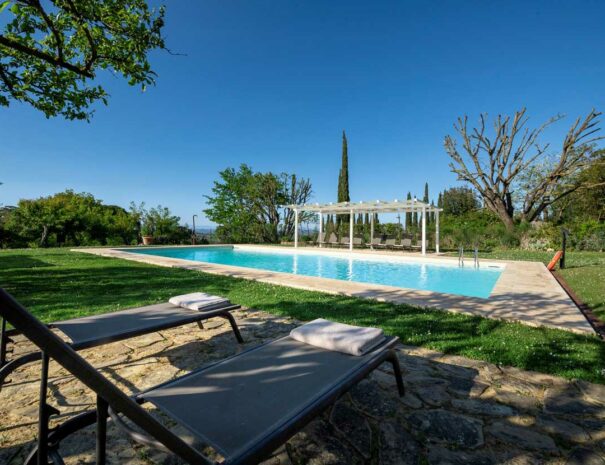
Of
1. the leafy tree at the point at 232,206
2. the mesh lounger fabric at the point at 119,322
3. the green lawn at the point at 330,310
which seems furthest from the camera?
the leafy tree at the point at 232,206

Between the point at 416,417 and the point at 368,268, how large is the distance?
1040cm

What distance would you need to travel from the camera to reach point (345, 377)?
1774mm

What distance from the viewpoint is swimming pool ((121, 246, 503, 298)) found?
884 centimetres

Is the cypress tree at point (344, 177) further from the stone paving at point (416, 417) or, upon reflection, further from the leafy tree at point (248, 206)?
the stone paving at point (416, 417)

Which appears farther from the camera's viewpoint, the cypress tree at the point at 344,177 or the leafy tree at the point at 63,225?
the cypress tree at the point at 344,177

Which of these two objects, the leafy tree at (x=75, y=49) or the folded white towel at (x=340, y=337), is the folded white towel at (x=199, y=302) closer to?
the folded white towel at (x=340, y=337)

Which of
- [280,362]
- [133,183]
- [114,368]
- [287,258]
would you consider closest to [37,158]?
[133,183]

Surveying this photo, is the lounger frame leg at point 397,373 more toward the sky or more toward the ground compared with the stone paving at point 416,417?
more toward the sky

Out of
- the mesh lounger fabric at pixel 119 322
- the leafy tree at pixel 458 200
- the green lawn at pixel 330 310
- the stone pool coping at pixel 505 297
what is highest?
the leafy tree at pixel 458 200

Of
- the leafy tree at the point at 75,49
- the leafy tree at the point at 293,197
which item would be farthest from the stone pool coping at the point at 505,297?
the leafy tree at the point at 293,197

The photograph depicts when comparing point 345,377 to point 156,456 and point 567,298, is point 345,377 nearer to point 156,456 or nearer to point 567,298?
point 156,456

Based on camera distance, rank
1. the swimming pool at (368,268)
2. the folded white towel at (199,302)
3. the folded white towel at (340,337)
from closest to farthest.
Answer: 1. the folded white towel at (340,337)
2. the folded white towel at (199,302)
3. the swimming pool at (368,268)

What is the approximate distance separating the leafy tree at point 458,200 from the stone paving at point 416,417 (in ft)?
128

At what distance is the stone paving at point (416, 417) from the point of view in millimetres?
1700
